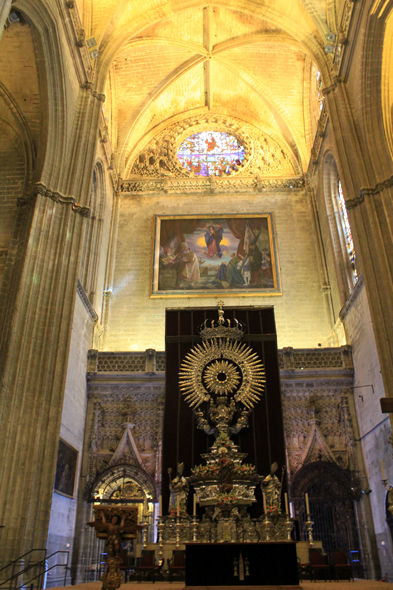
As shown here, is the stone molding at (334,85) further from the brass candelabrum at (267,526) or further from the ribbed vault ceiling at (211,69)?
the brass candelabrum at (267,526)

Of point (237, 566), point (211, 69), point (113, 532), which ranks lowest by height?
point (237, 566)

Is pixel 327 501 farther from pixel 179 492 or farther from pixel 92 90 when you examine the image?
pixel 92 90

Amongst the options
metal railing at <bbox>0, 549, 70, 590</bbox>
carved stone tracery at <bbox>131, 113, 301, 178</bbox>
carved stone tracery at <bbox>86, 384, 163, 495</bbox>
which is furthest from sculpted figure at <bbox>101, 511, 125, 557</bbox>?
carved stone tracery at <bbox>131, 113, 301, 178</bbox>

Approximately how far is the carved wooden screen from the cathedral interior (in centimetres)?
25

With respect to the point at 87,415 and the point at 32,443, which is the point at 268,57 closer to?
the point at 87,415

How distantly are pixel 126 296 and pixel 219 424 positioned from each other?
598 cm

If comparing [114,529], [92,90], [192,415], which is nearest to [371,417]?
[192,415]

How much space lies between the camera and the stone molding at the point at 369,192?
9586 millimetres

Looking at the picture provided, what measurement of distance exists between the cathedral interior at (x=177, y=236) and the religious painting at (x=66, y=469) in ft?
0.24

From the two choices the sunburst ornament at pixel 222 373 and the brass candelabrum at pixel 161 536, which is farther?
the sunburst ornament at pixel 222 373

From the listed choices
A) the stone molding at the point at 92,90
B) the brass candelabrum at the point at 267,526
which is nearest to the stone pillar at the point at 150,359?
the brass candelabrum at the point at 267,526

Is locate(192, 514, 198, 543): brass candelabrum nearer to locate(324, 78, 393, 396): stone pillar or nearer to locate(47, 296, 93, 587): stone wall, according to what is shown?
locate(47, 296, 93, 587): stone wall

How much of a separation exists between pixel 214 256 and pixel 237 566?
9609 millimetres

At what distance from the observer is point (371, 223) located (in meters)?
9.43
